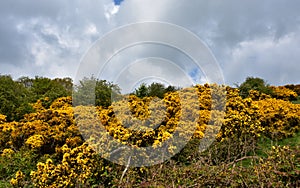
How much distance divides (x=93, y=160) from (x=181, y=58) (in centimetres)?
285

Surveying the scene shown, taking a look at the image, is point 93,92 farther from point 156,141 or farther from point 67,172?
point 67,172

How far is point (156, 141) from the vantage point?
607cm

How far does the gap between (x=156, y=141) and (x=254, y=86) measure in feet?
46.0

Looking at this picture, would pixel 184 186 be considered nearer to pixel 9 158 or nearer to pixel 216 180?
pixel 216 180

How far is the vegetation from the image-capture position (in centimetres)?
457

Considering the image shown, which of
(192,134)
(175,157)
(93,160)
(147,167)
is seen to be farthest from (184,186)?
(192,134)

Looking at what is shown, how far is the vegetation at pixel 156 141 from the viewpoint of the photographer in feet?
15.0

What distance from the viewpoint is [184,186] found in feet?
13.9

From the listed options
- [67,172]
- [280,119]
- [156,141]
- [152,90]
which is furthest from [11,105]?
[280,119]

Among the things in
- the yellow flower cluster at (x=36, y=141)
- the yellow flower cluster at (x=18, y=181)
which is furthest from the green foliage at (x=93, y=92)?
the yellow flower cluster at (x=18, y=181)

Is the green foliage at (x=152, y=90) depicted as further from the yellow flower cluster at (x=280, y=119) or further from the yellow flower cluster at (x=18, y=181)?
the yellow flower cluster at (x=18, y=181)

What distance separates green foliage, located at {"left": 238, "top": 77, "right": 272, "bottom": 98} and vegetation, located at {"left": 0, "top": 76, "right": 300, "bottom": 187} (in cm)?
620

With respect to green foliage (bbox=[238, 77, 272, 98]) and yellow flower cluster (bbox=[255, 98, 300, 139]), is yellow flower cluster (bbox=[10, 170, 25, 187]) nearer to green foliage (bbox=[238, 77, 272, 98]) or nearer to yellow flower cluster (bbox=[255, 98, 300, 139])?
yellow flower cluster (bbox=[255, 98, 300, 139])

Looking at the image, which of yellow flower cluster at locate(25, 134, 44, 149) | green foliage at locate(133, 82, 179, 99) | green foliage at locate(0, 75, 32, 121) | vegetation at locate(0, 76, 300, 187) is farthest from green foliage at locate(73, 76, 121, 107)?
yellow flower cluster at locate(25, 134, 44, 149)
